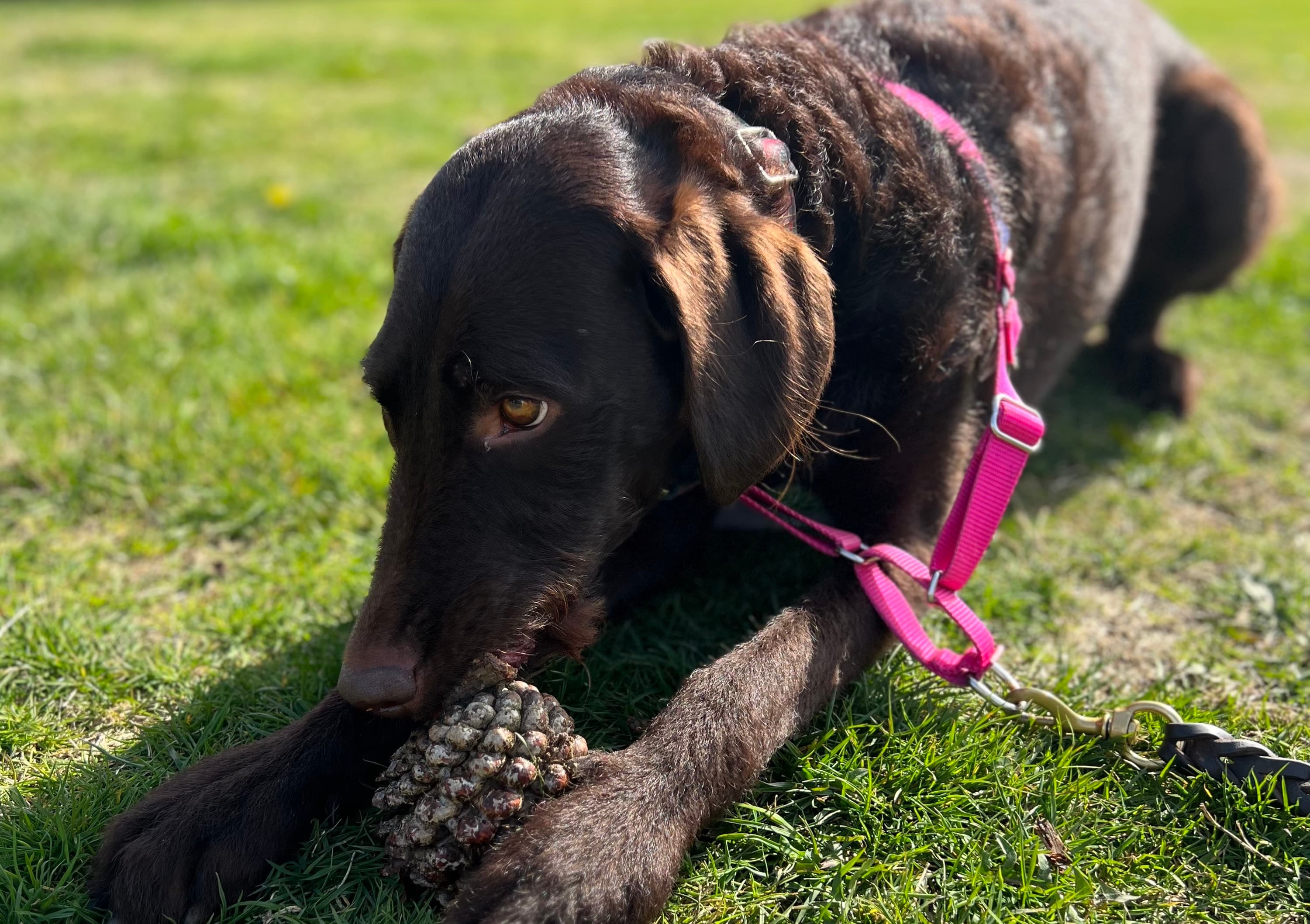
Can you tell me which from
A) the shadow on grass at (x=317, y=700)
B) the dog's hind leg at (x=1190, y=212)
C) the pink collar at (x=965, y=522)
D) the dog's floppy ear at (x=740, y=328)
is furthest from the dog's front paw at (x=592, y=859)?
the dog's hind leg at (x=1190, y=212)

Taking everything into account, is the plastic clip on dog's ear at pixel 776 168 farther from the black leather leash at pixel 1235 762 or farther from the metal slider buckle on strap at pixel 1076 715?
the black leather leash at pixel 1235 762

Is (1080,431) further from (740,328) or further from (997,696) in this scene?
(740,328)

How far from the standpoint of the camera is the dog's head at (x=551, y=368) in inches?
83.0

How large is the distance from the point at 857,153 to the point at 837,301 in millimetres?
337

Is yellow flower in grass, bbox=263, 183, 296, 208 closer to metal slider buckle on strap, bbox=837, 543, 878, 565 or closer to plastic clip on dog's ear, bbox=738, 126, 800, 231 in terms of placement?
plastic clip on dog's ear, bbox=738, 126, 800, 231

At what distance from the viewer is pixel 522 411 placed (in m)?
2.15

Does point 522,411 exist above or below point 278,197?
above

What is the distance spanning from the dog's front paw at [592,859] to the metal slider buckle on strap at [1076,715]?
0.84m

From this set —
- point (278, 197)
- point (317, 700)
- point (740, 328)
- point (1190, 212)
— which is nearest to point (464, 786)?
point (317, 700)

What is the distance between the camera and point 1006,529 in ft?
11.4

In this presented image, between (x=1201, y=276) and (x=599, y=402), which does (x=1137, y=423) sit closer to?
(x=1201, y=276)

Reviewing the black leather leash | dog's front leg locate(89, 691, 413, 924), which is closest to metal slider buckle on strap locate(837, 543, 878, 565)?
the black leather leash

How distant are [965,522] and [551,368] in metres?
1.09

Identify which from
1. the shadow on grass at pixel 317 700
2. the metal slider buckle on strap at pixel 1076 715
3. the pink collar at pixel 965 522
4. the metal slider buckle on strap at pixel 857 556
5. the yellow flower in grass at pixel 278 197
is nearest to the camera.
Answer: the shadow on grass at pixel 317 700
